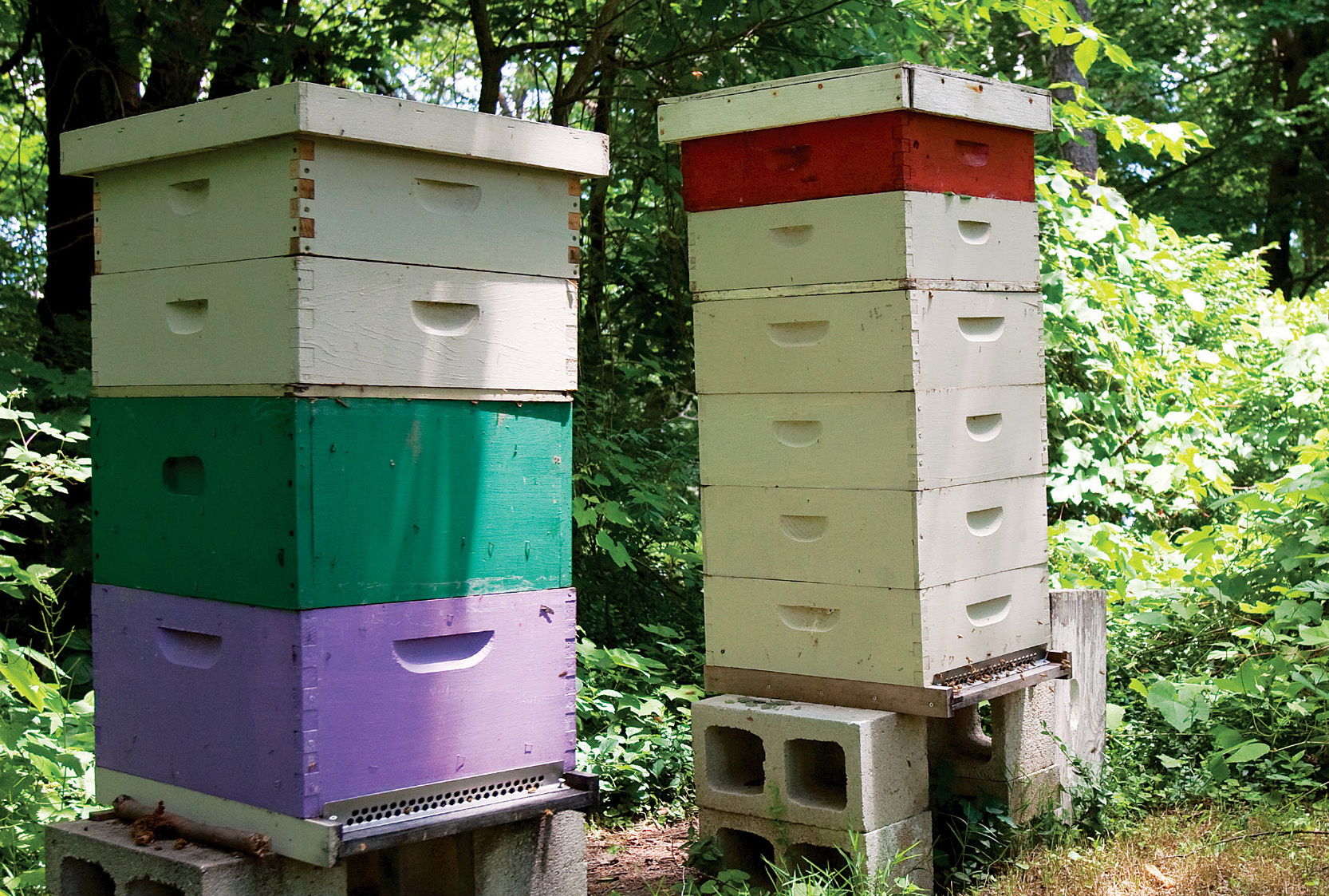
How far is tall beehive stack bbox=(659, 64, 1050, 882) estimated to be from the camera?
3.18 meters

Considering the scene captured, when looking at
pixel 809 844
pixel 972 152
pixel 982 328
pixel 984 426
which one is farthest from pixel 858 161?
pixel 809 844

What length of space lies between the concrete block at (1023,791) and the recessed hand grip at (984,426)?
3.29 feet

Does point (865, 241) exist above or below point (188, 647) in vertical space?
above

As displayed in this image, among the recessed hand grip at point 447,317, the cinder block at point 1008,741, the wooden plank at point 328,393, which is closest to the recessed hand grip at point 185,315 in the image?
the wooden plank at point 328,393

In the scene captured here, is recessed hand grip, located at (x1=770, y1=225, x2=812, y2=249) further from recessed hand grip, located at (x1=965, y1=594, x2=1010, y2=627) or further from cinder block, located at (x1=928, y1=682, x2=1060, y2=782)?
cinder block, located at (x1=928, y1=682, x2=1060, y2=782)

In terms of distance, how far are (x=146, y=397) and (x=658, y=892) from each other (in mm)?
1725

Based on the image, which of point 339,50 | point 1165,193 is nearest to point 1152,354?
point 339,50

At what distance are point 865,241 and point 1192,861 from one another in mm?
1856

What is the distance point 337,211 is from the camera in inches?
95.8

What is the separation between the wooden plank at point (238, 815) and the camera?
234cm

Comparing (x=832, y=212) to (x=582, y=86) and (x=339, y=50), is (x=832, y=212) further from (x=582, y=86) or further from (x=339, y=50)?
(x=339, y=50)

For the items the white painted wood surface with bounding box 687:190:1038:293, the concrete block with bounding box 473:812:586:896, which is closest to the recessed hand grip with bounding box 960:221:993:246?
the white painted wood surface with bounding box 687:190:1038:293

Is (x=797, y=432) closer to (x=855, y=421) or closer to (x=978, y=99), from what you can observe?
(x=855, y=421)

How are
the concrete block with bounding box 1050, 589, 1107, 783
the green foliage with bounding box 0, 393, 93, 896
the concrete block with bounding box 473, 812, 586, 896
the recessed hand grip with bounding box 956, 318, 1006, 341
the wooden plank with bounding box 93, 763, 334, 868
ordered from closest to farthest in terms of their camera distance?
the wooden plank with bounding box 93, 763, 334, 868, the concrete block with bounding box 473, 812, 586, 896, the green foliage with bounding box 0, 393, 93, 896, the recessed hand grip with bounding box 956, 318, 1006, 341, the concrete block with bounding box 1050, 589, 1107, 783
